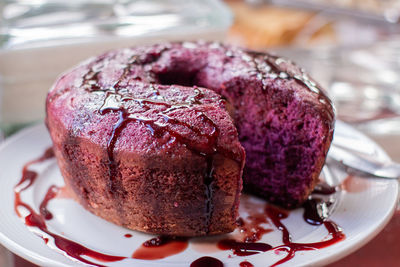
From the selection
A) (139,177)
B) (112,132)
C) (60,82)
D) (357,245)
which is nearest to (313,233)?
(357,245)

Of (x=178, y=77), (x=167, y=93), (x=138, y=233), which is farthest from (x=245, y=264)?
(x=178, y=77)

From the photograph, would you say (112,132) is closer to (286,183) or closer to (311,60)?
(286,183)

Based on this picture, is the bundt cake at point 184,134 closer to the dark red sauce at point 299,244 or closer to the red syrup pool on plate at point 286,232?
the red syrup pool on plate at point 286,232

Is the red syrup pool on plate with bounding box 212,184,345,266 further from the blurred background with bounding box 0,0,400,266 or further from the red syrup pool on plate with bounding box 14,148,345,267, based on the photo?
the blurred background with bounding box 0,0,400,266

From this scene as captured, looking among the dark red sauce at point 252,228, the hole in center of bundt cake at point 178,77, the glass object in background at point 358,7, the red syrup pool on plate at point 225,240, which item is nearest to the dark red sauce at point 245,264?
the red syrup pool on plate at point 225,240

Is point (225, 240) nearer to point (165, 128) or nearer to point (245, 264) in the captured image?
point (245, 264)

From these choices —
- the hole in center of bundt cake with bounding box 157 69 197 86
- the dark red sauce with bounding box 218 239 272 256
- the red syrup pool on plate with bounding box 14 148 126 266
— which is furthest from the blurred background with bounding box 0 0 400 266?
the dark red sauce with bounding box 218 239 272 256
